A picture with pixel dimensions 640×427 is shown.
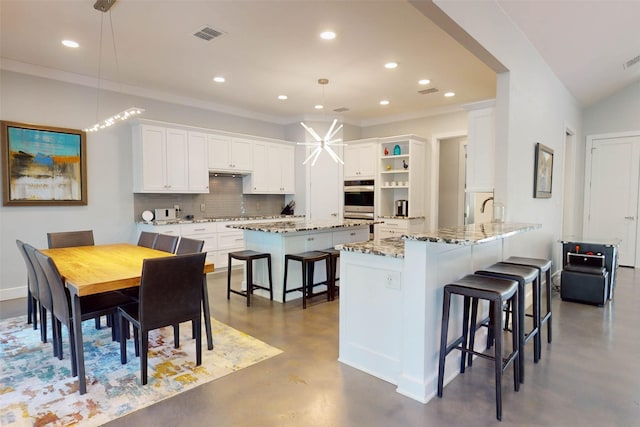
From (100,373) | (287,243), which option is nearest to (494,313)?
(287,243)

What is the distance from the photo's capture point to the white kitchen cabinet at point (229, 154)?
19.5 ft

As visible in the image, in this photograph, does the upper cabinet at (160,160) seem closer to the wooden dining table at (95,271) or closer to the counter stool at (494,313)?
the wooden dining table at (95,271)

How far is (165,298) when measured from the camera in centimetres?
246

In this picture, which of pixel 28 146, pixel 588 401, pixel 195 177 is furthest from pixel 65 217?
pixel 588 401

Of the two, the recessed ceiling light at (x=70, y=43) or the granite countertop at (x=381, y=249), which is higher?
the recessed ceiling light at (x=70, y=43)

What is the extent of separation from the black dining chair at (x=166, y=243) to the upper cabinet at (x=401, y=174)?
14.0ft

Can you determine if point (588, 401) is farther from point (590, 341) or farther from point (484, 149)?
point (484, 149)

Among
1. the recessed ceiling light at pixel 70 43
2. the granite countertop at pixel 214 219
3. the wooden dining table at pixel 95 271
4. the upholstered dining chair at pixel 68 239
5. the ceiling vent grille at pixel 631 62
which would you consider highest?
the ceiling vent grille at pixel 631 62

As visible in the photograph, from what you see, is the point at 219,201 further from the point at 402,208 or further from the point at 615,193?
the point at 615,193

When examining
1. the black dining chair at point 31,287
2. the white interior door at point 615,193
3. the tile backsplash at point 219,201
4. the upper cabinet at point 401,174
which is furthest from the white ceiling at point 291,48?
the black dining chair at point 31,287

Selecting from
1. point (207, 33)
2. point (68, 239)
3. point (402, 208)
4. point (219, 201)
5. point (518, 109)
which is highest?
point (207, 33)

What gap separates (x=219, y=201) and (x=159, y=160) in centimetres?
140

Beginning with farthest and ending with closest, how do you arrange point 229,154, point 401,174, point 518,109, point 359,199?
point 359,199 → point 401,174 → point 229,154 → point 518,109

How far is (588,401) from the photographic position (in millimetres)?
2236
